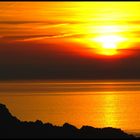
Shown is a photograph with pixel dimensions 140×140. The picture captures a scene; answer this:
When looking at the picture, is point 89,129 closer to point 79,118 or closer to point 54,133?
point 54,133

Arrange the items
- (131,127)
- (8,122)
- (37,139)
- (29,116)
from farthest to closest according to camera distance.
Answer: (29,116) < (131,127) < (8,122) < (37,139)

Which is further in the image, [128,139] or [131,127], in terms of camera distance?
[131,127]

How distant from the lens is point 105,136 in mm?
41438

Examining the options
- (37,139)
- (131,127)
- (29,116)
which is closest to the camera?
(37,139)

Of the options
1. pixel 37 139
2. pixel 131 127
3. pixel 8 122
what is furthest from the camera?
pixel 131 127

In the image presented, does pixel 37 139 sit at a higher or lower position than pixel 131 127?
higher

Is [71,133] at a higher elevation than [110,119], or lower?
higher

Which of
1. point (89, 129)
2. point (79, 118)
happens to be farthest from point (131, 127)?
point (89, 129)

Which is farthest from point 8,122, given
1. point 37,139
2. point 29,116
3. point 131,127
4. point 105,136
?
point 29,116

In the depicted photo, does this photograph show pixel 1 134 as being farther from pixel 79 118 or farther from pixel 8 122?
pixel 79 118

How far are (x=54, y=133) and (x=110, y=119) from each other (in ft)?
188

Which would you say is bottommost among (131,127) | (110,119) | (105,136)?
(110,119)

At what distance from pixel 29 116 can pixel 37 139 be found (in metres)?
55.8

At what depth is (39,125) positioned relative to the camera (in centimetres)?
4172
